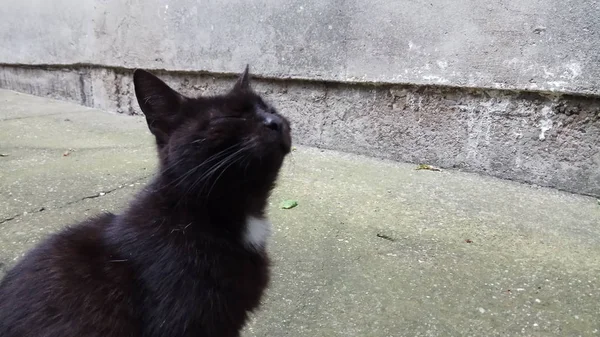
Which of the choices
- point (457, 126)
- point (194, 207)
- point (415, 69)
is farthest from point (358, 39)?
point (194, 207)

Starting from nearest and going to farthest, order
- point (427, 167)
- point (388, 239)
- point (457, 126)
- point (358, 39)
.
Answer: point (388, 239) < point (457, 126) < point (427, 167) < point (358, 39)

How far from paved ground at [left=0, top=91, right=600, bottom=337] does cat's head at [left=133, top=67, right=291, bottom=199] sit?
1.94 ft

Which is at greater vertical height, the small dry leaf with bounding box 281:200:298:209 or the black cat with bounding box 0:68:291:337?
the black cat with bounding box 0:68:291:337

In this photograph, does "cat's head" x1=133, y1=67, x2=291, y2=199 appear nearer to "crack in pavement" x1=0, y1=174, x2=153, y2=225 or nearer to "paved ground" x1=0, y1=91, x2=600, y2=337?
"paved ground" x1=0, y1=91, x2=600, y2=337

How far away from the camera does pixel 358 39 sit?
3471mm

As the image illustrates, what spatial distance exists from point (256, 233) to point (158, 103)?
505 millimetres

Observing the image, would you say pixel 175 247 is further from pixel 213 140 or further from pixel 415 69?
pixel 415 69

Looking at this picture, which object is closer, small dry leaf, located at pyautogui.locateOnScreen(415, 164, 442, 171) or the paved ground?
the paved ground

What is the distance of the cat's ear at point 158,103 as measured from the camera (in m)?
1.46

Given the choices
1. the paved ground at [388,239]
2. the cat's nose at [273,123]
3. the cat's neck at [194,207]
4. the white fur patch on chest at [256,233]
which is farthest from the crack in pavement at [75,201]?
the cat's nose at [273,123]

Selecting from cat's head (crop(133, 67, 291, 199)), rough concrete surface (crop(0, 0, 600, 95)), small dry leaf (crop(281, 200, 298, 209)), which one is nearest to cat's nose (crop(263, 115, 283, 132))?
cat's head (crop(133, 67, 291, 199))

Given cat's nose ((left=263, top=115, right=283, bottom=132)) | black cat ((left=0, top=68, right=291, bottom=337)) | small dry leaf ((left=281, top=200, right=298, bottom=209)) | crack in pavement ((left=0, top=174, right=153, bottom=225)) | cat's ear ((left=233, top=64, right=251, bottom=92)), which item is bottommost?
crack in pavement ((left=0, top=174, right=153, bottom=225))

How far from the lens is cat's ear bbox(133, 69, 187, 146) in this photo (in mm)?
1460

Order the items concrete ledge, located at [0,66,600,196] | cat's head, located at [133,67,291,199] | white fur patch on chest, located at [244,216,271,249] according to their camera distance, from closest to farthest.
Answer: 1. cat's head, located at [133,67,291,199]
2. white fur patch on chest, located at [244,216,271,249]
3. concrete ledge, located at [0,66,600,196]
